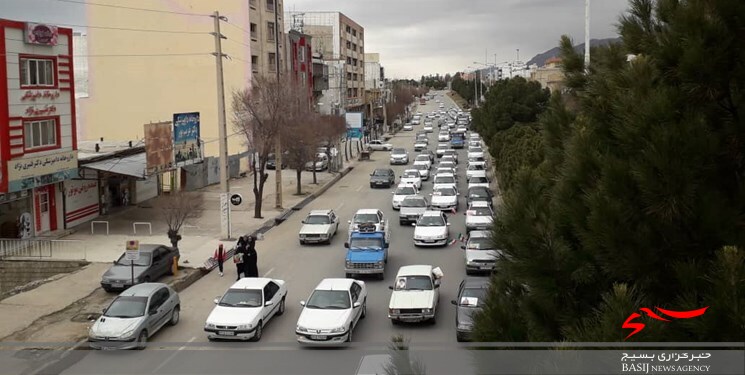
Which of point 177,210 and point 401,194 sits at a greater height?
Result: point 177,210

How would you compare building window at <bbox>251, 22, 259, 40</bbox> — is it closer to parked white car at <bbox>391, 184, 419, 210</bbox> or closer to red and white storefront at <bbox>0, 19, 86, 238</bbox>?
parked white car at <bbox>391, 184, 419, 210</bbox>

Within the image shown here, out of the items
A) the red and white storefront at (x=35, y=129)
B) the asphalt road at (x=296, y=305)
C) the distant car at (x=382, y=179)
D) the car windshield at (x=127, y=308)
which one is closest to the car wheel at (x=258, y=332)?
the asphalt road at (x=296, y=305)

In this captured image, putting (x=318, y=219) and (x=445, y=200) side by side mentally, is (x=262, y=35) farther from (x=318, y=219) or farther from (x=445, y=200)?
(x=318, y=219)

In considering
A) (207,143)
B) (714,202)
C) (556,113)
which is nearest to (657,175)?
(714,202)

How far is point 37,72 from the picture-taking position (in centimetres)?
2911

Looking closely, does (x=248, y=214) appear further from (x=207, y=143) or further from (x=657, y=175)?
(x=657, y=175)

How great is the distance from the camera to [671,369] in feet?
12.6

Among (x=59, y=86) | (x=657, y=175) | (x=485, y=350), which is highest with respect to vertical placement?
(x=59, y=86)

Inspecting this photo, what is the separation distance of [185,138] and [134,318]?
71.5 feet

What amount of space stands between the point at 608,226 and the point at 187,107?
5169cm

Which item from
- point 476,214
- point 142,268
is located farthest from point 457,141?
point 142,268

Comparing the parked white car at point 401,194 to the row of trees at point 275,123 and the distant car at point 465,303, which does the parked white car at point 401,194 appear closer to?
the row of trees at point 275,123

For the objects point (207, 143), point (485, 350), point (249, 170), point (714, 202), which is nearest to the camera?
point (714, 202)

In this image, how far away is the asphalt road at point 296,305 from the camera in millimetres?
15633
